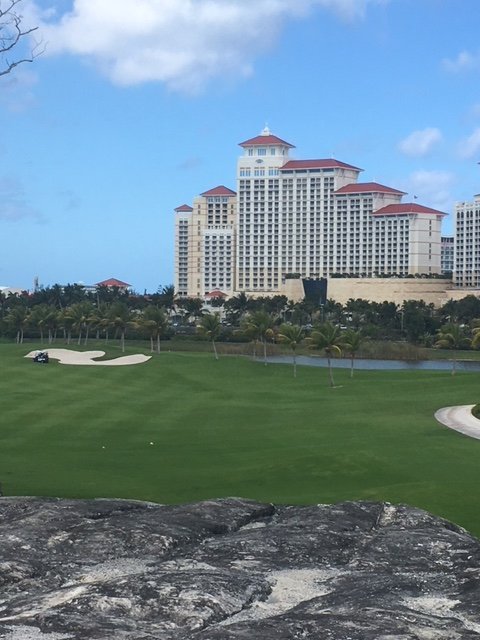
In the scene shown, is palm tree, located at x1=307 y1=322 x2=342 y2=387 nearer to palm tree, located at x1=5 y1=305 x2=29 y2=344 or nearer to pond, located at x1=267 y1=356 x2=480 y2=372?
pond, located at x1=267 y1=356 x2=480 y2=372

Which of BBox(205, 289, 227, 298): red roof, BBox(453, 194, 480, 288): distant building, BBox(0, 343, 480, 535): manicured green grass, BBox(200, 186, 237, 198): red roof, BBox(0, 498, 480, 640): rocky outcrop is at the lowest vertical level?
BBox(0, 343, 480, 535): manicured green grass

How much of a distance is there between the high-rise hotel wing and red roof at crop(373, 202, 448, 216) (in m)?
0.15

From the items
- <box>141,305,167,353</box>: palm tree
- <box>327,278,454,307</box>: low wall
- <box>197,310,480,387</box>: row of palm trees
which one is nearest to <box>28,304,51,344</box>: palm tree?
<box>141,305,167,353</box>: palm tree

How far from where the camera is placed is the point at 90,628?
1012cm

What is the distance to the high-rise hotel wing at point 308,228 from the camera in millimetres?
159625

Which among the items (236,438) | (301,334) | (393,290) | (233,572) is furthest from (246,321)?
(393,290)

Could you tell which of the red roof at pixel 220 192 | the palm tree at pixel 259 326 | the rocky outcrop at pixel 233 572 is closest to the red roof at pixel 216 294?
the red roof at pixel 220 192

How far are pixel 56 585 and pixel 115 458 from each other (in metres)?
17.6

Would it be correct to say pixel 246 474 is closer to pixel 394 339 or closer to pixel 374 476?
pixel 374 476

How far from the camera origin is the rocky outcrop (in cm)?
1025

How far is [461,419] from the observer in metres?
39.2

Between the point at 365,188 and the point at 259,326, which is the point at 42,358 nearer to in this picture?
the point at 259,326

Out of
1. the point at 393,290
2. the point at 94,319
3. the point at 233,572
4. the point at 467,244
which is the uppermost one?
the point at 467,244

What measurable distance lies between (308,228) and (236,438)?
132 meters
